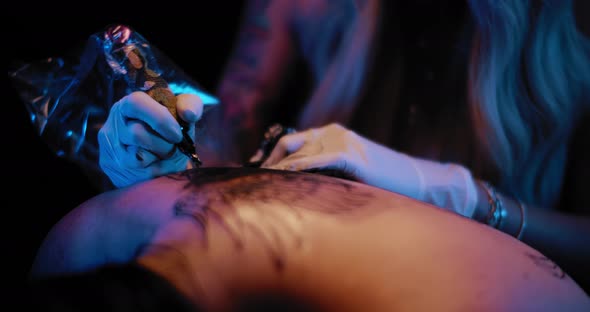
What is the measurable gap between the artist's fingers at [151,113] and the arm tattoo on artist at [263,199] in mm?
80

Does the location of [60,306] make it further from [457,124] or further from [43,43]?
[457,124]

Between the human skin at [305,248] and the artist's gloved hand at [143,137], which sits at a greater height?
the artist's gloved hand at [143,137]

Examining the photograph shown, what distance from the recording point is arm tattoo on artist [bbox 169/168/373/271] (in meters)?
0.56

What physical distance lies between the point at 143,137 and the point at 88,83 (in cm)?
24

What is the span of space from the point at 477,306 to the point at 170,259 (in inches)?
15.1

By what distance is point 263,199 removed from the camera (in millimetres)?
600

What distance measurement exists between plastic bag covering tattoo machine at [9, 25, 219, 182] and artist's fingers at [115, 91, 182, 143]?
3.6 inches

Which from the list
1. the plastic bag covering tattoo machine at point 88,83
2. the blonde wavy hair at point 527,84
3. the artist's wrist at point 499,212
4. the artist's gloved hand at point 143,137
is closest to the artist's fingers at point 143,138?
the artist's gloved hand at point 143,137

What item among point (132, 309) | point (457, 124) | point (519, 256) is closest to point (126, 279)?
point (132, 309)

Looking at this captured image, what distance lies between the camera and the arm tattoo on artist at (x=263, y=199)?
0.56 metres

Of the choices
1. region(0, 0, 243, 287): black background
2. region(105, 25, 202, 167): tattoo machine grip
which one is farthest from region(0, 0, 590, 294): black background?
region(105, 25, 202, 167): tattoo machine grip

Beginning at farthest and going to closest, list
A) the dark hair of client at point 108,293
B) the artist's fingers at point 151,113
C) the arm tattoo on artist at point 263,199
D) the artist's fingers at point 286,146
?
1. the artist's fingers at point 286,146
2. the artist's fingers at point 151,113
3. the arm tattoo on artist at point 263,199
4. the dark hair of client at point 108,293

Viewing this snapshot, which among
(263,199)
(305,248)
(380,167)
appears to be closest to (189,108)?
(263,199)

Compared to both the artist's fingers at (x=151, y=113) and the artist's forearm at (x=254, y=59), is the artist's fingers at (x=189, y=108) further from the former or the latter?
the artist's forearm at (x=254, y=59)
